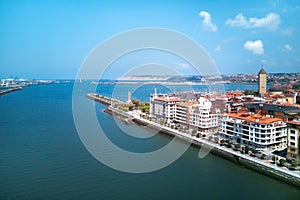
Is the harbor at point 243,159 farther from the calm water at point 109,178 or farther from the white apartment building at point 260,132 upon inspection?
the white apartment building at point 260,132

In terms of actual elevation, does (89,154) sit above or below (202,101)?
below

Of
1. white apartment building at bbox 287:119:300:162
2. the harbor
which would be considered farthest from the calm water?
white apartment building at bbox 287:119:300:162

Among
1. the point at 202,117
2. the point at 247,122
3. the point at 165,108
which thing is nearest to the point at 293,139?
the point at 247,122

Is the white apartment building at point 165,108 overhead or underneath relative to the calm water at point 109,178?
overhead

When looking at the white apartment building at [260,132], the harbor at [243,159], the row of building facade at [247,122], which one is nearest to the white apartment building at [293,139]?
the row of building facade at [247,122]

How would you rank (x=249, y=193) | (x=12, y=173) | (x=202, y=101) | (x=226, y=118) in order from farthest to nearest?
1. (x=202, y=101)
2. (x=226, y=118)
3. (x=12, y=173)
4. (x=249, y=193)

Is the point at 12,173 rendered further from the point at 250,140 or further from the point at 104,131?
the point at 250,140

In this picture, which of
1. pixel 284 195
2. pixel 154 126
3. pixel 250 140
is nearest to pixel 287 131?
pixel 250 140

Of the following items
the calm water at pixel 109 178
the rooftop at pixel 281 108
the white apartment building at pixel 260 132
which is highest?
the rooftop at pixel 281 108

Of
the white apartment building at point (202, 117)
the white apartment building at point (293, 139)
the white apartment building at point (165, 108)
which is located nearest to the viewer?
the white apartment building at point (293, 139)
